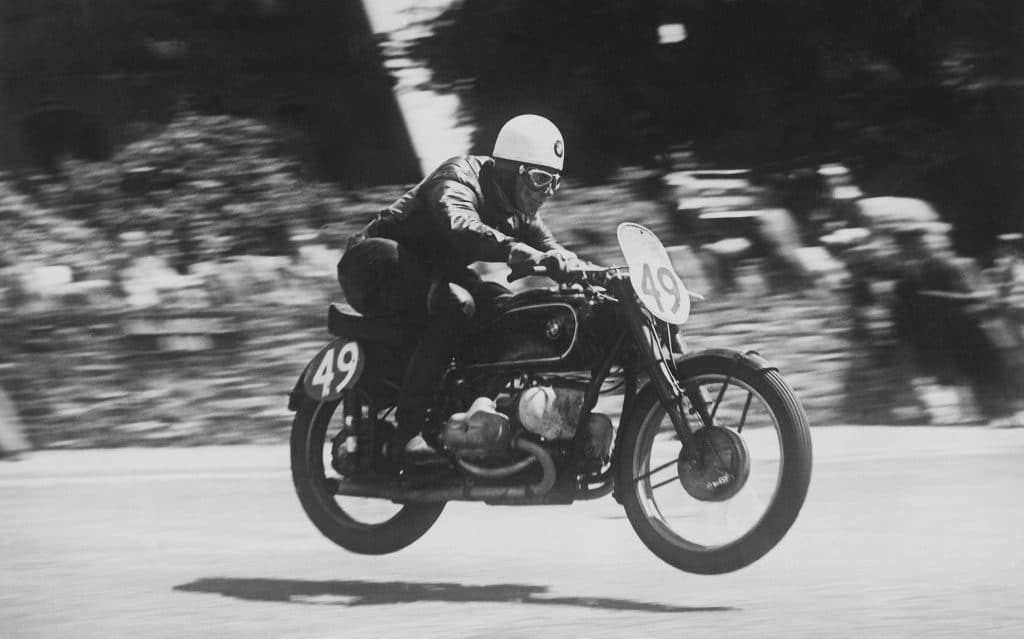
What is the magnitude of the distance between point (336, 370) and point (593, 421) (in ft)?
3.70

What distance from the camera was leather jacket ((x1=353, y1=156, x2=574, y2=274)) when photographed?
667cm

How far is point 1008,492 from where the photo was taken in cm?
858

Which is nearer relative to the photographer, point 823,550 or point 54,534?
point 823,550

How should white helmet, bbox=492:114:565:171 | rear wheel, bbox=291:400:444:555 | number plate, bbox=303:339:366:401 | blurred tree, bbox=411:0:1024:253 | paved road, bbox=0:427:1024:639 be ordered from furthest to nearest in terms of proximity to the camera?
blurred tree, bbox=411:0:1024:253 → rear wheel, bbox=291:400:444:555 → number plate, bbox=303:339:366:401 → white helmet, bbox=492:114:565:171 → paved road, bbox=0:427:1024:639

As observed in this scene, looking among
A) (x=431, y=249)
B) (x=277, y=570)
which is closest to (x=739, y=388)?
(x=431, y=249)

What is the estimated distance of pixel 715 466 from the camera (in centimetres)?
627

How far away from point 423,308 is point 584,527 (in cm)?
140

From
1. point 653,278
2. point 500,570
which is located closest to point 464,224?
point 653,278

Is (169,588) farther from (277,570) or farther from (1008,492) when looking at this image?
(1008,492)

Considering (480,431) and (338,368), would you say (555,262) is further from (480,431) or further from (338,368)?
(338,368)

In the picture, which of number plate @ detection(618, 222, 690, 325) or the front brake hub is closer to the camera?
the front brake hub

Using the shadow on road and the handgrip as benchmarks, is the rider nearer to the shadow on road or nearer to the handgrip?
the handgrip

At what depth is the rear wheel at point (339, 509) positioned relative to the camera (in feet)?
23.9

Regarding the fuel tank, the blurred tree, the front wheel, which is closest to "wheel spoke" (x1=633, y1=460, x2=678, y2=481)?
the front wheel
